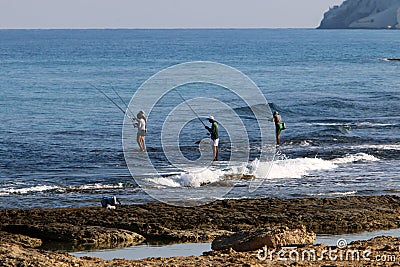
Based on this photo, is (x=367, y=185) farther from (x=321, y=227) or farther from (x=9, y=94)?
(x=9, y=94)

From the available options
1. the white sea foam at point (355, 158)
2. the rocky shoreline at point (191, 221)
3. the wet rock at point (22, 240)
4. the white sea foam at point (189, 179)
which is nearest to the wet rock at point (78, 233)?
the rocky shoreline at point (191, 221)

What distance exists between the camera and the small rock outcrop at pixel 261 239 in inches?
537

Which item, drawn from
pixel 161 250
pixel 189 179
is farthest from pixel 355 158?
pixel 161 250

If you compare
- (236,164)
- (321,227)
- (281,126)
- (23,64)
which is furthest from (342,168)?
(23,64)

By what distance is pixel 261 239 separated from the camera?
13.7 m

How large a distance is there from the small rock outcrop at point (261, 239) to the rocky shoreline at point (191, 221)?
366 millimetres

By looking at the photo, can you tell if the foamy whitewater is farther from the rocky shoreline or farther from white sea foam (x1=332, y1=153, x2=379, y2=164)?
the rocky shoreline

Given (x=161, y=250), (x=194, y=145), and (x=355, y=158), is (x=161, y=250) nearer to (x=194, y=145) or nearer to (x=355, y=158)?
(x=355, y=158)

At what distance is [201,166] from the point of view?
26.3 metres

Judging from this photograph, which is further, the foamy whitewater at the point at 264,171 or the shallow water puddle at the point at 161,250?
the foamy whitewater at the point at 264,171

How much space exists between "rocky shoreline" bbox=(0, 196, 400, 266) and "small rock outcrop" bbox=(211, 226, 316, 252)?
14.4 inches

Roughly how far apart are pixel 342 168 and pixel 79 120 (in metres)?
18.5

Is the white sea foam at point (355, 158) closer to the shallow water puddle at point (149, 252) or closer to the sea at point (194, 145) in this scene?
the sea at point (194, 145)

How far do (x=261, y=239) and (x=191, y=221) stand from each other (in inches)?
122
